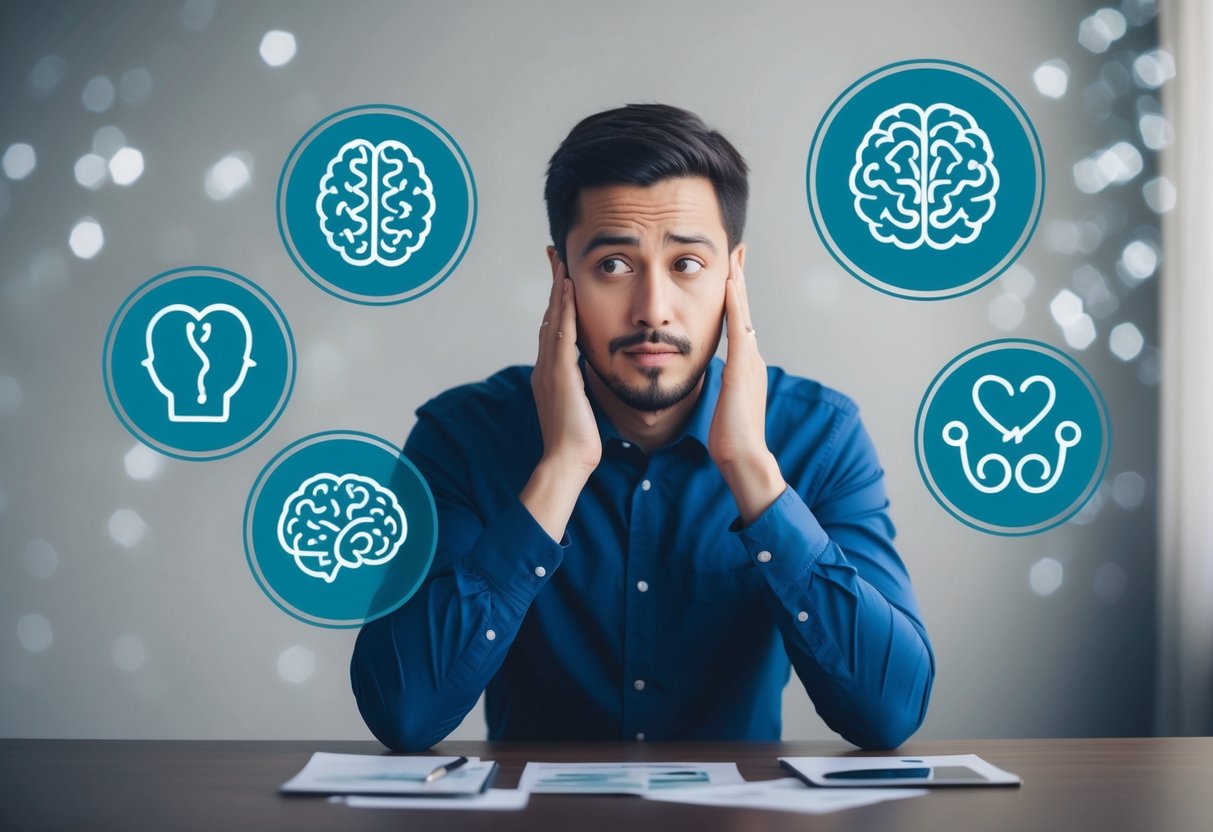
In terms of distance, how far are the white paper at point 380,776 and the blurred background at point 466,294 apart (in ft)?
4.79

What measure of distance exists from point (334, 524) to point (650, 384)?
87cm

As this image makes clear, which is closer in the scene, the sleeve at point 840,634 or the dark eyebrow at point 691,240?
the sleeve at point 840,634

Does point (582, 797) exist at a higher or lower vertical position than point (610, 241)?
lower

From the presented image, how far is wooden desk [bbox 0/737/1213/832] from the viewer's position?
84 centimetres

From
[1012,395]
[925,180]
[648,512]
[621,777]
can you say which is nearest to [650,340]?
[648,512]

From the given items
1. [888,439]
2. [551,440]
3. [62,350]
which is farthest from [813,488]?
[62,350]

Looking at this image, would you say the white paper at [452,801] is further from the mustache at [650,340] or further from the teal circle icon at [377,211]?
the teal circle icon at [377,211]

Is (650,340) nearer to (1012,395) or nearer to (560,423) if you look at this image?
(560,423)

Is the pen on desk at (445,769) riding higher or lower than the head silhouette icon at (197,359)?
lower

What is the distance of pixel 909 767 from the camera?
1.04 meters

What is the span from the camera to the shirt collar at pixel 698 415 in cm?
162

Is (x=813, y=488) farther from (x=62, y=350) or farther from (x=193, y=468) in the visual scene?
(x=62, y=350)

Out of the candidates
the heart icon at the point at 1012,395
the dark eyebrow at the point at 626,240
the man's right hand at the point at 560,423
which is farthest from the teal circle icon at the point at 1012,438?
the man's right hand at the point at 560,423

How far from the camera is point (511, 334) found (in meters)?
2.50
